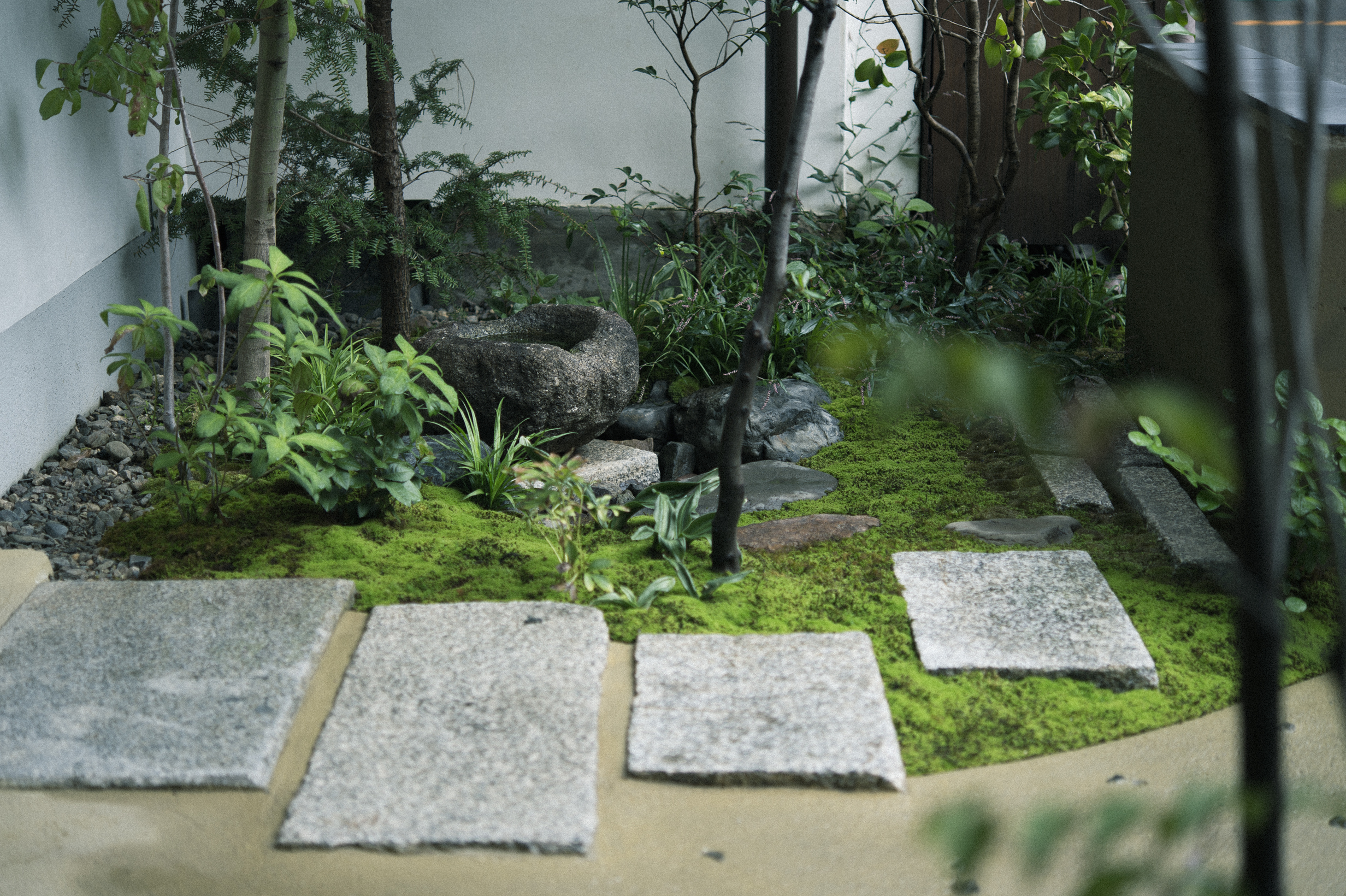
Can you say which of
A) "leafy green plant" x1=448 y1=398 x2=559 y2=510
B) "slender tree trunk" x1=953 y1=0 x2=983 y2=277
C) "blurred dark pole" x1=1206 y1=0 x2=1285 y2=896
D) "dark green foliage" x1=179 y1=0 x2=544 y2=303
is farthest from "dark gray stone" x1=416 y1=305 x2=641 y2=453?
"blurred dark pole" x1=1206 y1=0 x2=1285 y2=896

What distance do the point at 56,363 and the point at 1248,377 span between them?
160 inches

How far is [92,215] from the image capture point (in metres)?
4.28

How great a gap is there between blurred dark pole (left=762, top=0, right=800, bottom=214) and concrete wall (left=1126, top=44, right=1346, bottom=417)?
176cm

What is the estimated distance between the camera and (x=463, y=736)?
212 centimetres

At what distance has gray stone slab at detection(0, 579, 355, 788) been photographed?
203 cm

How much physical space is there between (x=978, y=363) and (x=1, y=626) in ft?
8.59

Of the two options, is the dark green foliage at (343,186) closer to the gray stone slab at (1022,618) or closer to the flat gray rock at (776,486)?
the flat gray rock at (776,486)

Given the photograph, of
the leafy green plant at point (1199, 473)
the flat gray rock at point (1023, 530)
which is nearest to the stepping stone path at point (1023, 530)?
the flat gray rock at point (1023, 530)

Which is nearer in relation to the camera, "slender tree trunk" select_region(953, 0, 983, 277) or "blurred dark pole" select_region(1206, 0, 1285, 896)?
"blurred dark pole" select_region(1206, 0, 1285, 896)

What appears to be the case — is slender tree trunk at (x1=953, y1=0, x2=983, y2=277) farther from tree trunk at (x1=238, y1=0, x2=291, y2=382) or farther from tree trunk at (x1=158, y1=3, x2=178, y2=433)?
tree trunk at (x1=158, y1=3, x2=178, y2=433)

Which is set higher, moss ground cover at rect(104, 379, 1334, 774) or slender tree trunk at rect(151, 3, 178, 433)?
slender tree trunk at rect(151, 3, 178, 433)

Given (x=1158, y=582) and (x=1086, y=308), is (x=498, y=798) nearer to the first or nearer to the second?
(x=1158, y=582)

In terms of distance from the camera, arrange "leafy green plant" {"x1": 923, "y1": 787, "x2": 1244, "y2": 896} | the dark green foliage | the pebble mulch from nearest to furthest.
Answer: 1. "leafy green plant" {"x1": 923, "y1": 787, "x2": 1244, "y2": 896}
2. the pebble mulch
3. the dark green foliage

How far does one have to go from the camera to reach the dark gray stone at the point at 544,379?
12.6ft
